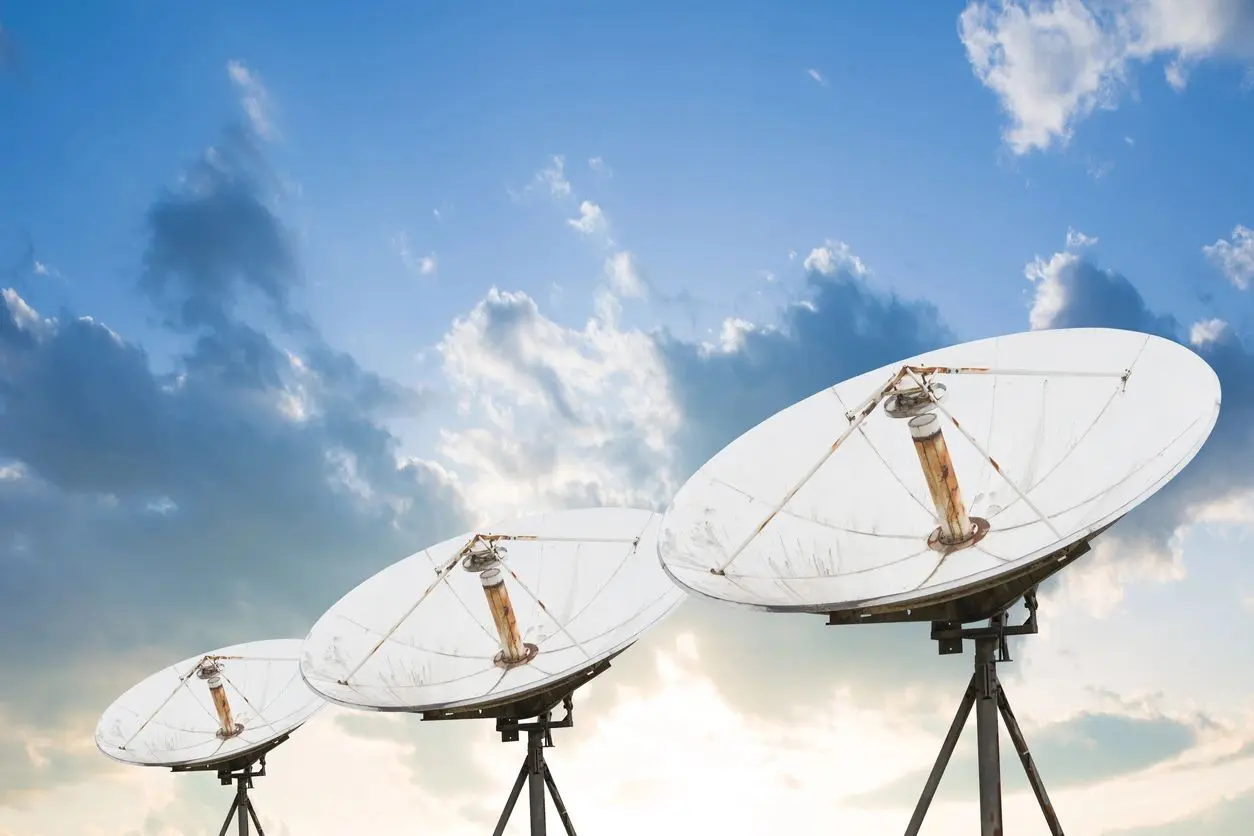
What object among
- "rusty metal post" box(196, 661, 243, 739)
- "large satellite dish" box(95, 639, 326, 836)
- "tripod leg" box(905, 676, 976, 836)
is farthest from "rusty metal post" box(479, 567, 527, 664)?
"rusty metal post" box(196, 661, 243, 739)

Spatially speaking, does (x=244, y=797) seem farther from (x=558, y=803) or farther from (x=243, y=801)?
(x=558, y=803)

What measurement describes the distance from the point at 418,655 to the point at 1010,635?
44.9ft

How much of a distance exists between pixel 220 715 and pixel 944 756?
83.1 feet

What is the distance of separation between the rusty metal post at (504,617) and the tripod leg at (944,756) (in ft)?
32.4

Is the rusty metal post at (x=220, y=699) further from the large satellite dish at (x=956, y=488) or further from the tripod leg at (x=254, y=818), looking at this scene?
the large satellite dish at (x=956, y=488)

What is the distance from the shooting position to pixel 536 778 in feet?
89.4

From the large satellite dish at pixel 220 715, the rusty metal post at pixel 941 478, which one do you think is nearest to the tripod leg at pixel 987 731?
the rusty metal post at pixel 941 478

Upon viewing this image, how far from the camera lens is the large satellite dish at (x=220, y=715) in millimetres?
36844

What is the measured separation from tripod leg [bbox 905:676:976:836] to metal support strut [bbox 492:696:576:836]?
8.95 meters

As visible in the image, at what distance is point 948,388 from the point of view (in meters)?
23.9

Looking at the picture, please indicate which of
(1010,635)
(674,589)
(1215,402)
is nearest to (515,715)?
(674,589)

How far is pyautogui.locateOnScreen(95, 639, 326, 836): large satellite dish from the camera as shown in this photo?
3684cm

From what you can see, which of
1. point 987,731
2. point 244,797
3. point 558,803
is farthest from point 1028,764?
point 244,797

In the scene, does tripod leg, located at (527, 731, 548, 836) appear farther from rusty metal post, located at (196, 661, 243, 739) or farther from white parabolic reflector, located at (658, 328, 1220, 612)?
rusty metal post, located at (196, 661, 243, 739)
